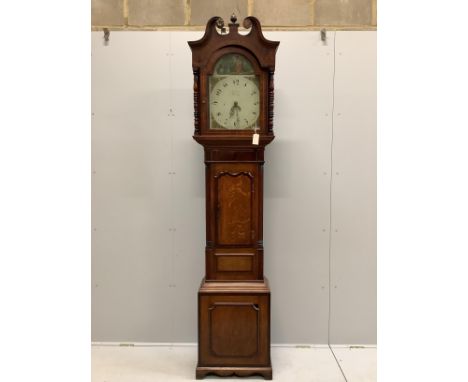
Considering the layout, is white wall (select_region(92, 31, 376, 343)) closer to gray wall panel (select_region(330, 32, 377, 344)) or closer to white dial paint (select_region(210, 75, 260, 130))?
gray wall panel (select_region(330, 32, 377, 344))

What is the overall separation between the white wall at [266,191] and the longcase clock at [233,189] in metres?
0.40

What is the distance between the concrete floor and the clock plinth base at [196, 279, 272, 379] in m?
0.10

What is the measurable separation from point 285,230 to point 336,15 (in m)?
1.51

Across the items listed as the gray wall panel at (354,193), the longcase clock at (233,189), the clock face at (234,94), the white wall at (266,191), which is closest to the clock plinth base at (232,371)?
the longcase clock at (233,189)

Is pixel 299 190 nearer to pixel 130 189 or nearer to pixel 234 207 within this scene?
pixel 234 207

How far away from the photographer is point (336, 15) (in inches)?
123

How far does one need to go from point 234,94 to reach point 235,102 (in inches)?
1.9

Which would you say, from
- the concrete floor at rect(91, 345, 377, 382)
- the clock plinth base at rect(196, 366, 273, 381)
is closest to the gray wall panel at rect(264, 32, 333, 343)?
the concrete floor at rect(91, 345, 377, 382)

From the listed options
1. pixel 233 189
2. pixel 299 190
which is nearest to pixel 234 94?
pixel 233 189

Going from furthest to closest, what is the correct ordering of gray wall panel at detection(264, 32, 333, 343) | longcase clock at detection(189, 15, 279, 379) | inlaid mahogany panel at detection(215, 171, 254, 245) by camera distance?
gray wall panel at detection(264, 32, 333, 343)
inlaid mahogany panel at detection(215, 171, 254, 245)
longcase clock at detection(189, 15, 279, 379)

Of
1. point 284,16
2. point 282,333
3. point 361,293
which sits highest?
point 284,16

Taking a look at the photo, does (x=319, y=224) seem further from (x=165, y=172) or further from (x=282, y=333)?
(x=165, y=172)

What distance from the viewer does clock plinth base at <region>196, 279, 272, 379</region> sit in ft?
8.98

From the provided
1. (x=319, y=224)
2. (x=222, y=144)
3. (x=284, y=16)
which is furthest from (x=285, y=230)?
(x=284, y=16)
